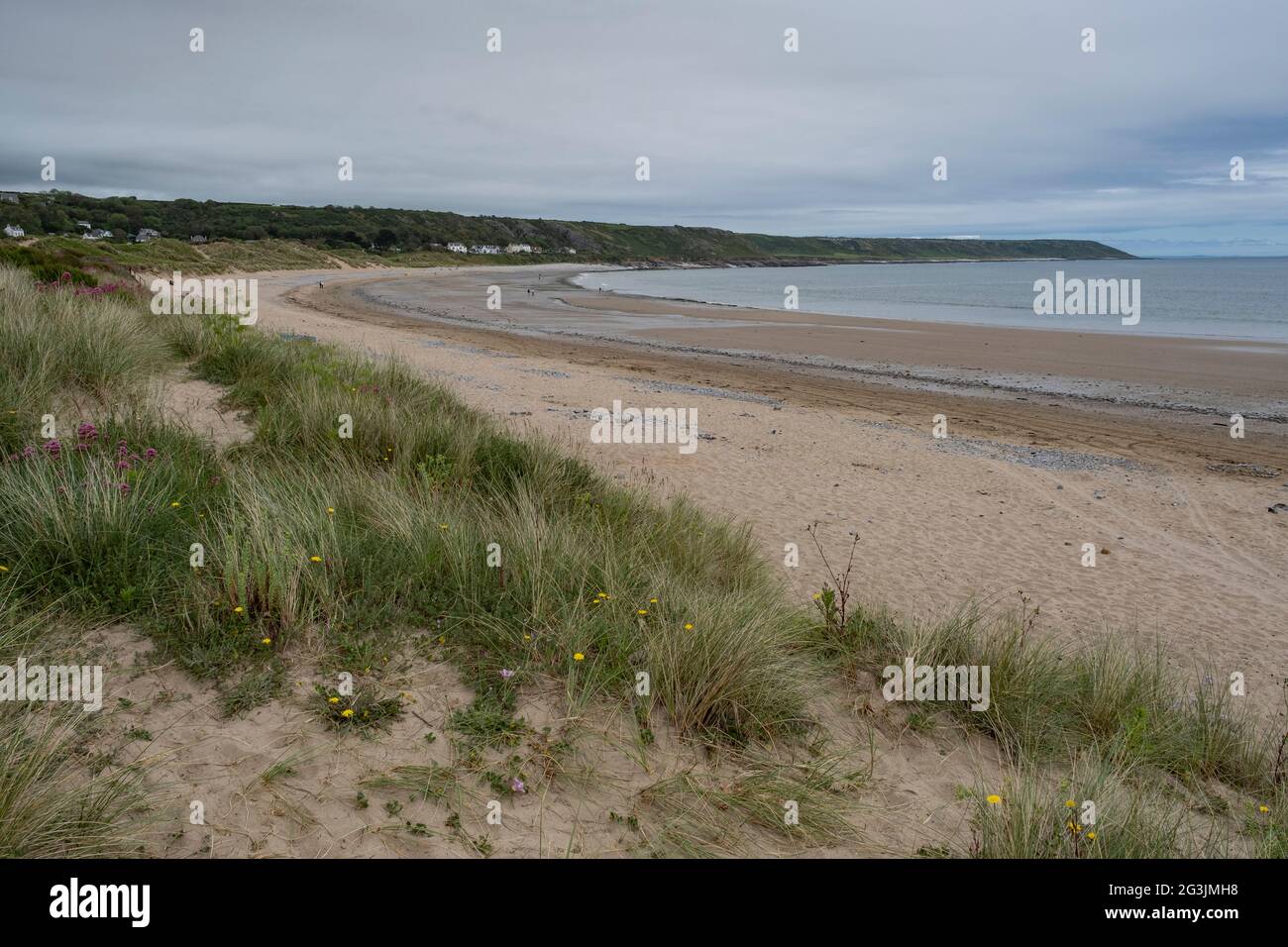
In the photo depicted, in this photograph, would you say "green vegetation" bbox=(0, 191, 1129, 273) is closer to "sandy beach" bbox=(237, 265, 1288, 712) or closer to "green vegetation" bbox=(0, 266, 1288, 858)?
"sandy beach" bbox=(237, 265, 1288, 712)

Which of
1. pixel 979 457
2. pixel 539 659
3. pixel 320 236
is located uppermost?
pixel 320 236

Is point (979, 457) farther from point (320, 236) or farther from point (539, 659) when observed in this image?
point (320, 236)

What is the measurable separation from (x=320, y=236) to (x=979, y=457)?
93732 mm

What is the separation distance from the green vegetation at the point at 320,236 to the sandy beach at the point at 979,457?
1961 cm

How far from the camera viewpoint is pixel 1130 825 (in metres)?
3.16

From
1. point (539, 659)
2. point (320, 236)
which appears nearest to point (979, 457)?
point (539, 659)

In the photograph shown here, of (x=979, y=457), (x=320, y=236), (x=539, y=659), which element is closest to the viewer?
(x=539, y=659)

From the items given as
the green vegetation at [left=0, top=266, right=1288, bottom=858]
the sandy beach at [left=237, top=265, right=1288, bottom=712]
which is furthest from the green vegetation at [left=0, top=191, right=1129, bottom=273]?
the green vegetation at [left=0, top=266, right=1288, bottom=858]

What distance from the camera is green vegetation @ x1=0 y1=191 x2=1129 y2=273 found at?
57.8 meters

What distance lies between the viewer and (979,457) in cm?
1184

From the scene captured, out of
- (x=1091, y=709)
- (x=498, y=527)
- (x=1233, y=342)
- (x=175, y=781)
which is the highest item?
(x=1233, y=342)
